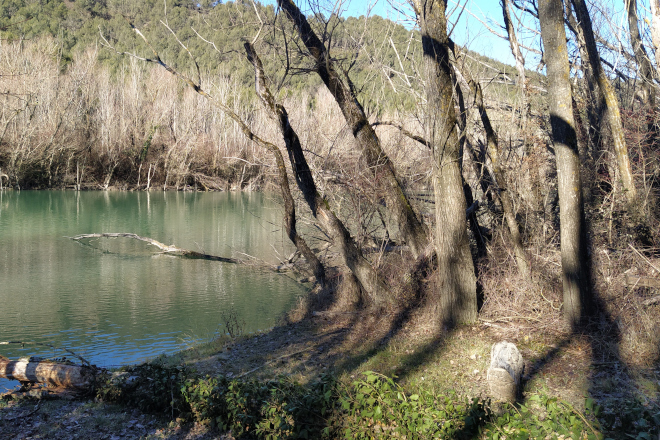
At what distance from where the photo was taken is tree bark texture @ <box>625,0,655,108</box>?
358 inches

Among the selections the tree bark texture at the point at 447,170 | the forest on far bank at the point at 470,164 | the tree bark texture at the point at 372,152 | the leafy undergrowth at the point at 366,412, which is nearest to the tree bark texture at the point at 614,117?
the forest on far bank at the point at 470,164

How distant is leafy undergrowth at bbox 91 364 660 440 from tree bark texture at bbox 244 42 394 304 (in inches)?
148

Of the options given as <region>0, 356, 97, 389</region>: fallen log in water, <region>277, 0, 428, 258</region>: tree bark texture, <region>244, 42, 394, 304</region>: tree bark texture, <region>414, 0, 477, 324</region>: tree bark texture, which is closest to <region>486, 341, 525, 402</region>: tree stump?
<region>414, 0, 477, 324</region>: tree bark texture

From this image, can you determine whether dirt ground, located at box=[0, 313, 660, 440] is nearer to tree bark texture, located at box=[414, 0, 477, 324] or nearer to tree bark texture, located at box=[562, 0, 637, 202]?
tree bark texture, located at box=[414, 0, 477, 324]

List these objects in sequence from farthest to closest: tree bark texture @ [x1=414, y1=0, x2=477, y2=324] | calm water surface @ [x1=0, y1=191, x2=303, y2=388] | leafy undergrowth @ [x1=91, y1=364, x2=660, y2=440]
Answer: calm water surface @ [x1=0, y1=191, x2=303, y2=388] → tree bark texture @ [x1=414, y1=0, x2=477, y2=324] → leafy undergrowth @ [x1=91, y1=364, x2=660, y2=440]

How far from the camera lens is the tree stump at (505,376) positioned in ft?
15.8

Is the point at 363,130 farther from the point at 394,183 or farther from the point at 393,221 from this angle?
the point at 393,221

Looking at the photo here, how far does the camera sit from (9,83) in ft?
117

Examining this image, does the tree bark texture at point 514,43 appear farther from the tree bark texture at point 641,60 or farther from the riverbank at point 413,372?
the riverbank at point 413,372

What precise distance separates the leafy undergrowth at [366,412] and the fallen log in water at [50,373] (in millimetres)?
994

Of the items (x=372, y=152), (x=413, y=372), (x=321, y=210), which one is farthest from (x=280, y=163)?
(x=413, y=372)

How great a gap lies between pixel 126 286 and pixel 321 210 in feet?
23.7

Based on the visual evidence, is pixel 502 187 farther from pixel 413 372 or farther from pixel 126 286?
pixel 126 286

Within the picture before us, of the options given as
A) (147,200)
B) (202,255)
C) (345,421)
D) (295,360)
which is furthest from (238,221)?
(345,421)
